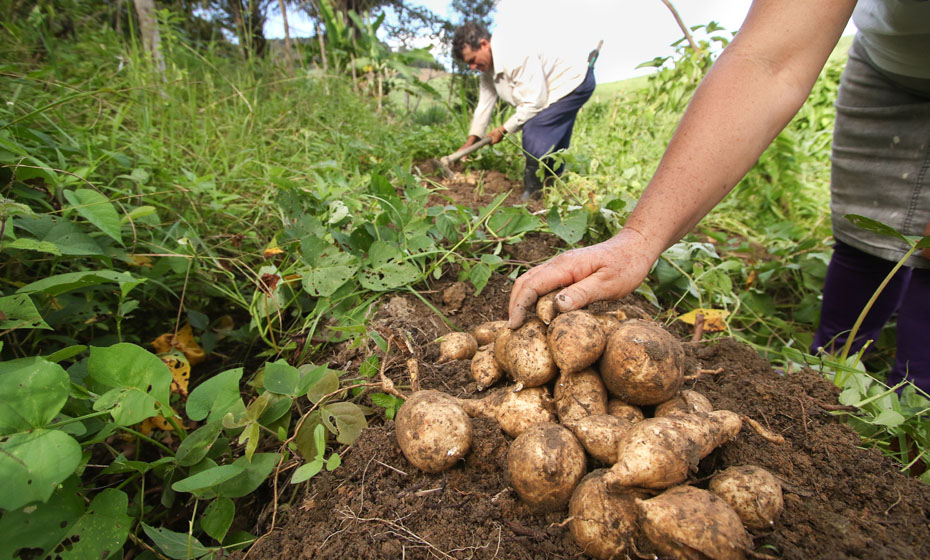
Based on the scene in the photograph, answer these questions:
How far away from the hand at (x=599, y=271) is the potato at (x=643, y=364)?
0.53 feet

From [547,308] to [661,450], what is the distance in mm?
487

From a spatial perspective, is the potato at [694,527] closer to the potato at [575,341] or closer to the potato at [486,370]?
the potato at [575,341]

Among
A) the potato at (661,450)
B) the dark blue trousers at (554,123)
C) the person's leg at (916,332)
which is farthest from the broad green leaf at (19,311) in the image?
the dark blue trousers at (554,123)

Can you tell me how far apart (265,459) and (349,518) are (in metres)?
0.28

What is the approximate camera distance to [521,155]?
5465 millimetres

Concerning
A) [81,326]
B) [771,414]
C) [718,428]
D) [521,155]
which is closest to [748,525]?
[718,428]

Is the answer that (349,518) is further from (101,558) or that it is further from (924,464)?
(924,464)

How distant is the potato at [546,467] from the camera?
1005 millimetres

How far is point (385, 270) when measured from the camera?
1.74m

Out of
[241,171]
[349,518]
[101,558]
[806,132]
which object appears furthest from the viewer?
[806,132]

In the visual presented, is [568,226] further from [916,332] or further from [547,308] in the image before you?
[916,332]

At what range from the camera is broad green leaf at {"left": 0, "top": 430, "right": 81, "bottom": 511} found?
2.49 ft

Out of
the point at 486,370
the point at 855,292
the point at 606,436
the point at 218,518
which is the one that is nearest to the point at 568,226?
the point at 486,370

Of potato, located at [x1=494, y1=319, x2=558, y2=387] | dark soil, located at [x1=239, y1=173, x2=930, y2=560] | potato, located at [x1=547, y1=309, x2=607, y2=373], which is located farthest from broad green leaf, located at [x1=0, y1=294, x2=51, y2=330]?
potato, located at [x1=547, y1=309, x2=607, y2=373]
